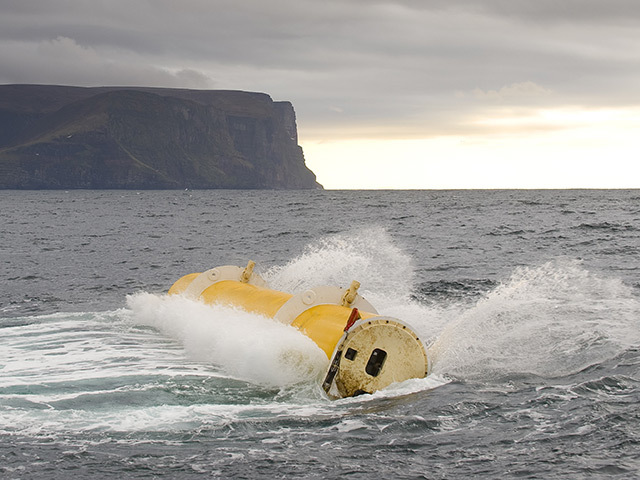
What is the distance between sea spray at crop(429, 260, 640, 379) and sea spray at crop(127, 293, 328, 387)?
2.49 meters

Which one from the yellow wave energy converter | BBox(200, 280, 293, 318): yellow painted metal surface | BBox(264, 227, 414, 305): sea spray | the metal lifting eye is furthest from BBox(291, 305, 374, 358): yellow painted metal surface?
BBox(264, 227, 414, 305): sea spray

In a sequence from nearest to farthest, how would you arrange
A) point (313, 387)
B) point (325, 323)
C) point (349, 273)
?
1. point (313, 387)
2. point (325, 323)
3. point (349, 273)

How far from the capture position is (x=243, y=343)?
14586 mm

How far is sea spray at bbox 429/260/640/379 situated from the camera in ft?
47.9

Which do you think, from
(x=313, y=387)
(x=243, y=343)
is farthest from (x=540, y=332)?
(x=243, y=343)

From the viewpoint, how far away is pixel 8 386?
1348 centimetres

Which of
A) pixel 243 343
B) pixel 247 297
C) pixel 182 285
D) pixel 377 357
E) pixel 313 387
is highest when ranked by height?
pixel 247 297

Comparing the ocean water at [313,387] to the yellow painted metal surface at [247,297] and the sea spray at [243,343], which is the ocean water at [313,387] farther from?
the yellow painted metal surface at [247,297]

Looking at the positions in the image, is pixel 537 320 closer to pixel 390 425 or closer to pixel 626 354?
pixel 626 354

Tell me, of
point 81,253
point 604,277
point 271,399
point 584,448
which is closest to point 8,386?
point 271,399

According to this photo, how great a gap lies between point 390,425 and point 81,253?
33.5 metres

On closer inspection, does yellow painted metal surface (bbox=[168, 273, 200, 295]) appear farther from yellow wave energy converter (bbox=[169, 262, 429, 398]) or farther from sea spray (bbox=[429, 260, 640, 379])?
sea spray (bbox=[429, 260, 640, 379])

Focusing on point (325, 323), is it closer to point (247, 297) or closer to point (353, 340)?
point (353, 340)

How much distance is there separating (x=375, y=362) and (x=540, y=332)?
5465 mm
